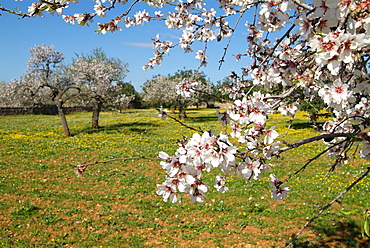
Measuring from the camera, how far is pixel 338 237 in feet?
14.3

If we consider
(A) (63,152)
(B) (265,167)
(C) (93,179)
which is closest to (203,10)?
(B) (265,167)

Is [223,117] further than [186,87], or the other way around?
[186,87]

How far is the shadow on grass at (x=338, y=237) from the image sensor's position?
4.18 m

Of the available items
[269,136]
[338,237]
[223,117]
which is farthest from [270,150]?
[338,237]

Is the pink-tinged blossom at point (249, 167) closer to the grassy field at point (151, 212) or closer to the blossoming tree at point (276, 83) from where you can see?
the blossoming tree at point (276, 83)

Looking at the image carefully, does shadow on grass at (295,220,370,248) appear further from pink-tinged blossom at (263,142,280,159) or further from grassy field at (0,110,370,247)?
pink-tinged blossom at (263,142,280,159)

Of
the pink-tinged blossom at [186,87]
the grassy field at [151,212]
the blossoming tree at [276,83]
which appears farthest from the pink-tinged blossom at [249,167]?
the grassy field at [151,212]

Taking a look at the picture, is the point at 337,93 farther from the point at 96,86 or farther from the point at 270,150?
the point at 96,86

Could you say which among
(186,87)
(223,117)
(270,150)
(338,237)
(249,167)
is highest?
(186,87)

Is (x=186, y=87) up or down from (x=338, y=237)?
up

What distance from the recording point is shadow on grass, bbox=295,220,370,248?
164 inches

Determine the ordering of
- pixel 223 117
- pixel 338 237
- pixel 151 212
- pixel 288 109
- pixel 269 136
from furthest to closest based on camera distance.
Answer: pixel 151 212 → pixel 338 237 → pixel 288 109 → pixel 223 117 → pixel 269 136

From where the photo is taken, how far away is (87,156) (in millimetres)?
10148

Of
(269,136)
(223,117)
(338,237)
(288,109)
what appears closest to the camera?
(269,136)
